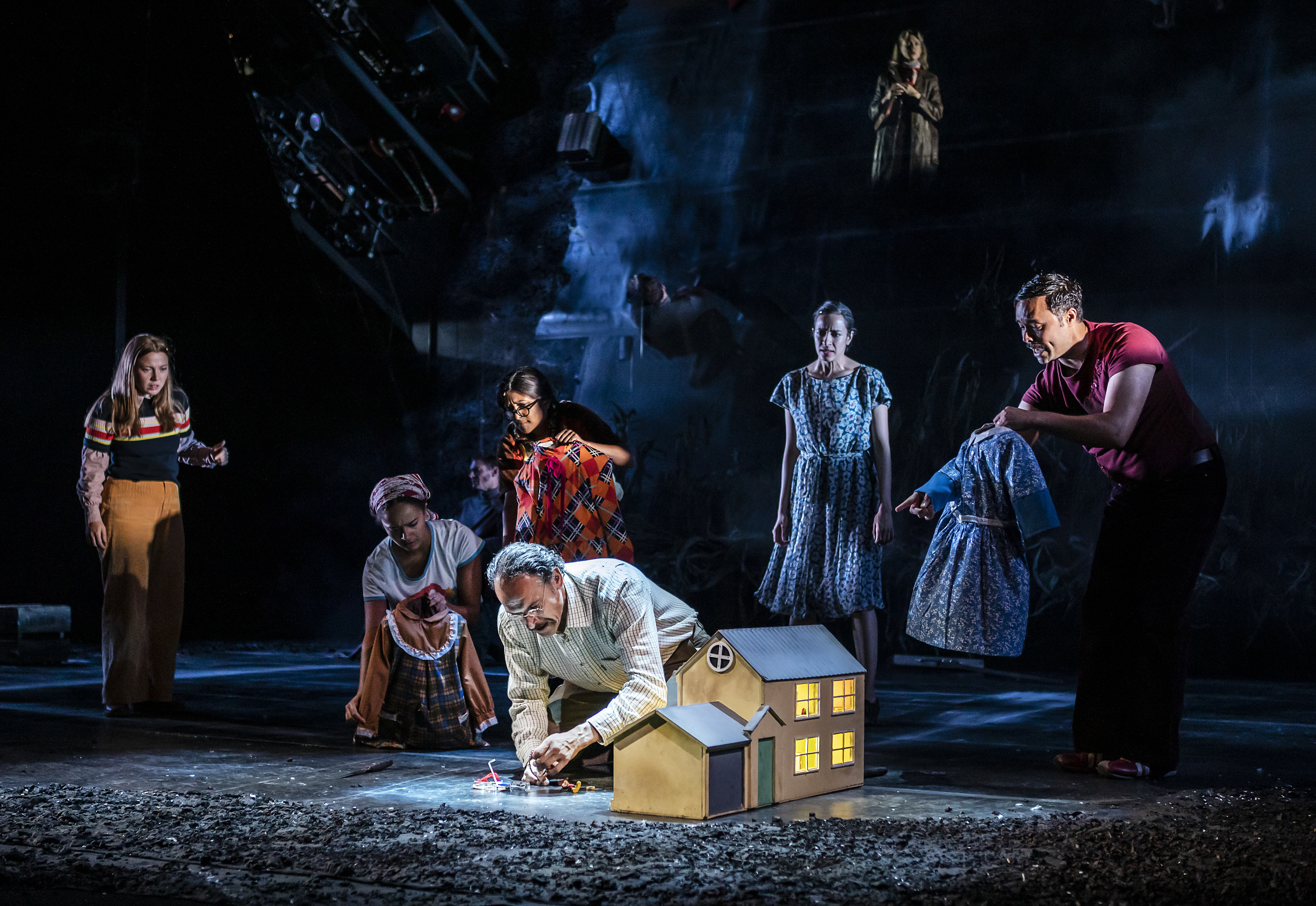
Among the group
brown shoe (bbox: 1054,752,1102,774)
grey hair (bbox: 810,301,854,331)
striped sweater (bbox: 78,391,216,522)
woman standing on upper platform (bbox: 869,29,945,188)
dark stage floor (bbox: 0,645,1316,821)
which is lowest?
dark stage floor (bbox: 0,645,1316,821)

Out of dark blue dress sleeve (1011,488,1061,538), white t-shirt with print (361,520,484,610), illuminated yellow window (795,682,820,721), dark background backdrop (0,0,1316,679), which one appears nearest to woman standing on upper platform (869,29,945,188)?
dark background backdrop (0,0,1316,679)

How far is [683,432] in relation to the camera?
→ 785 centimetres

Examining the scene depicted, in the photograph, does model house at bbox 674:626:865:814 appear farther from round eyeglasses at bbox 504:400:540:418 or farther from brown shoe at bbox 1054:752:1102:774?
round eyeglasses at bbox 504:400:540:418

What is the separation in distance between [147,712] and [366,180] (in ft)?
15.6

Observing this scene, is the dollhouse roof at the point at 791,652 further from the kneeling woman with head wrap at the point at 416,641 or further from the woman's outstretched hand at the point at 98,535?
the woman's outstretched hand at the point at 98,535

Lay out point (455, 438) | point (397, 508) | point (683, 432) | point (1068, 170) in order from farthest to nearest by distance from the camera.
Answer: point (455, 438) → point (683, 432) → point (1068, 170) → point (397, 508)

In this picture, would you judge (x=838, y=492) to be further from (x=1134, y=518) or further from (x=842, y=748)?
(x=842, y=748)

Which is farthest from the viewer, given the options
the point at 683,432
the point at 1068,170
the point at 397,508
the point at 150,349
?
the point at 683,432

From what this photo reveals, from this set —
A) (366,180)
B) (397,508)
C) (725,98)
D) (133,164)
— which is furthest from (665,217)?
(397,508)

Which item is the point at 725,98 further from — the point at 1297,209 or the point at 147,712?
the point at 147,712

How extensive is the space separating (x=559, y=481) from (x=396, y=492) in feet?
1.88

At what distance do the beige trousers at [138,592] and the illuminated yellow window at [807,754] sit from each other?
2.91m

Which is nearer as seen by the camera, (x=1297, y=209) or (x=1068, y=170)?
(x=1297, y=209)

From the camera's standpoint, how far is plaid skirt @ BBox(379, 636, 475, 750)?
12.3 feet
